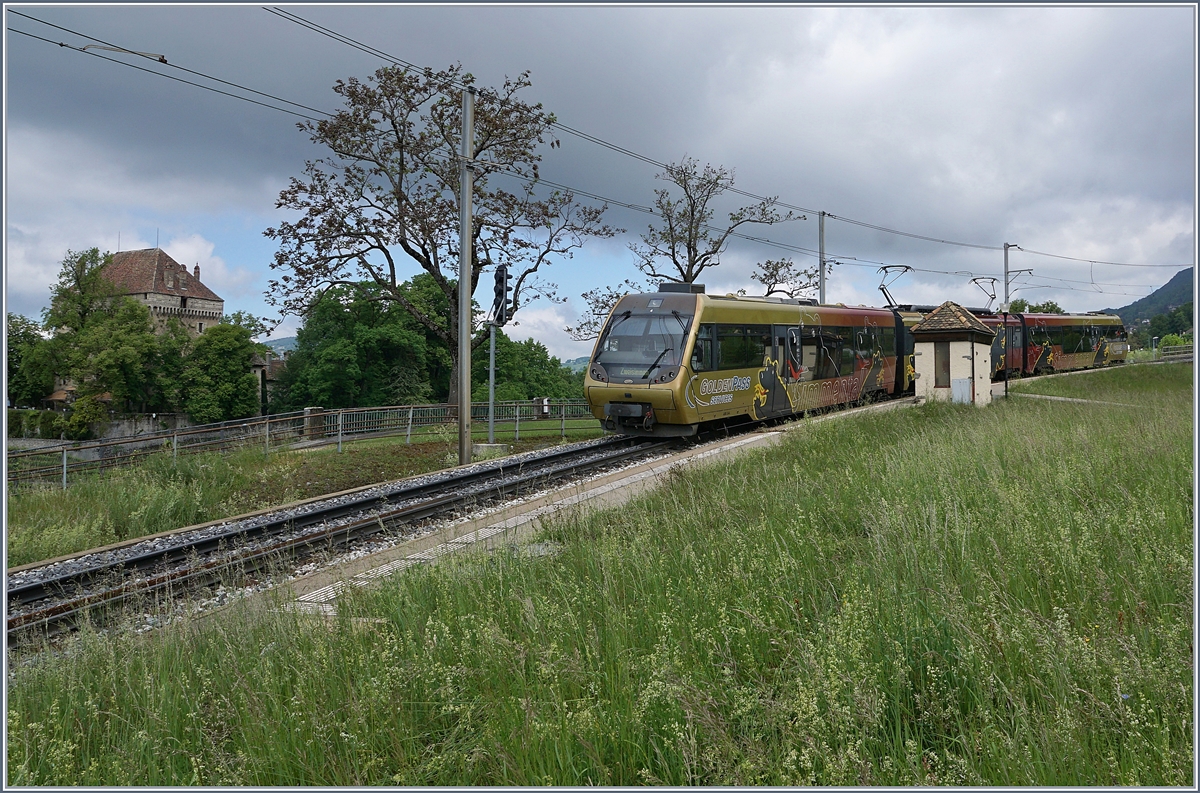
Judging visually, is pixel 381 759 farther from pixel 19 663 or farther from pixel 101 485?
pixel 101 485

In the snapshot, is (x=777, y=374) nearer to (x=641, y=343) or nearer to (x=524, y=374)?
(x=641, y=343)

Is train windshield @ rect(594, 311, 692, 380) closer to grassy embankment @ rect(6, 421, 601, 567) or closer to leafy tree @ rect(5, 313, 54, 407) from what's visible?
grassy embankment @ rect(6, 421, 601, 567)

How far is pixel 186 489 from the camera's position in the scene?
13867 mm

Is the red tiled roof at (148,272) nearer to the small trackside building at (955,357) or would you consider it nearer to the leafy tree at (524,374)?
the leafy tree at (524,374)

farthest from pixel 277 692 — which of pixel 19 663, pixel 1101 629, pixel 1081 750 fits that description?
pixel 1101 629

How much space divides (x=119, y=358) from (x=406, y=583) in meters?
59.2

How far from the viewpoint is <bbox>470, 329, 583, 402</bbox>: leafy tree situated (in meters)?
58.3

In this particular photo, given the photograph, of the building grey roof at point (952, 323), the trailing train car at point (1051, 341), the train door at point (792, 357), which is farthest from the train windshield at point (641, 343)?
the trailing train car at point (1051, 341)

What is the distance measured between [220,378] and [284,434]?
149 feet

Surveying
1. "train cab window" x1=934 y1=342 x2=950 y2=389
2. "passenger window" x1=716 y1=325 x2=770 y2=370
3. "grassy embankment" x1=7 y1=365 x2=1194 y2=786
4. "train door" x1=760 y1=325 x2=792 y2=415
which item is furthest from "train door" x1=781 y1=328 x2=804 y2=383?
"grassy embankment" x1=7 y1=365 x2=1194 y2=786

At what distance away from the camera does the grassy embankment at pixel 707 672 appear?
2688mm

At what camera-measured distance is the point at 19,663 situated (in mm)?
4730

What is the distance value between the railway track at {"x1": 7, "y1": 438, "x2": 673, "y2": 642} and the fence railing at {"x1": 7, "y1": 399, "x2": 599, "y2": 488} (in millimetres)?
6366

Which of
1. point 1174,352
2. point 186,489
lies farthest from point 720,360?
point 1174,352
